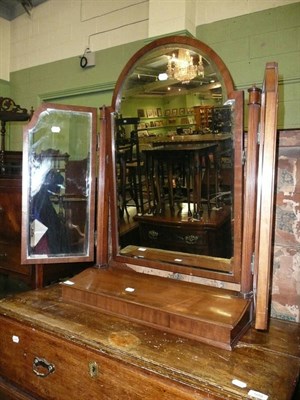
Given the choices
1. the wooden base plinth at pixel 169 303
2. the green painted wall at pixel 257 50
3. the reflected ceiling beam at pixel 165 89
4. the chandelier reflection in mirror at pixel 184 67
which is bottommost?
the wooden base plinth at pixel 169 303

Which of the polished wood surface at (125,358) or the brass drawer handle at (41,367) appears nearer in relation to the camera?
the polished wood surface at (125,358)

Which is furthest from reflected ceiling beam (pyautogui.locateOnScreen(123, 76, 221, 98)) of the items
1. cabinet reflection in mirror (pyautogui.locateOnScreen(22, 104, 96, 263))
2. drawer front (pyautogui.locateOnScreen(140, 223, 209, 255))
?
drawer front (pyautogui.locateOnScreen(140, 223, 209, 255))

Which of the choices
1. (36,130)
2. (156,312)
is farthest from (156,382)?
(36,130)

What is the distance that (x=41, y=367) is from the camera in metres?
1.06

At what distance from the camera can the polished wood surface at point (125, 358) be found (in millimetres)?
767

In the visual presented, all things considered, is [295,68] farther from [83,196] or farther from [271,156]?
[83,196]

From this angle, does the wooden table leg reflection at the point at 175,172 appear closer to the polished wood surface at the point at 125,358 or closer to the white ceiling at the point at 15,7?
the polished wood surface at the point at 125,358

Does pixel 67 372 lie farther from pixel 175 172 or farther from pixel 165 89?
pixel 165 89

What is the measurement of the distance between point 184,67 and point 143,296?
0.91 meters

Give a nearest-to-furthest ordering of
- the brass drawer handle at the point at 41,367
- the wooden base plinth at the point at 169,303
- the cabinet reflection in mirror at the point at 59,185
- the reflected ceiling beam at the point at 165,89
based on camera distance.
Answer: the wooden base plinth at the point at 169,303 < the brass drawer handle at the point at 41,367 < the reflected ceiling beam at the point at 165,89 < the cabinet reflection in mirror at the point at 59,185

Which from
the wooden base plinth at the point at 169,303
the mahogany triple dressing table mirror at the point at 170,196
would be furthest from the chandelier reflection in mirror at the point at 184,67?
the wooden base plinth at the point at 169,303

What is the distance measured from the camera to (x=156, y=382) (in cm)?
80

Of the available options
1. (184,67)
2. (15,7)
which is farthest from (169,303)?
(15,7)

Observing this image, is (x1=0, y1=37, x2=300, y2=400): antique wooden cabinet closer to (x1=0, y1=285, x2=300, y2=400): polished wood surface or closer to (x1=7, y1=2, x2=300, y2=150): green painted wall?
(x1=0, y1=285, x2=300, y2=400): polished wood surface
